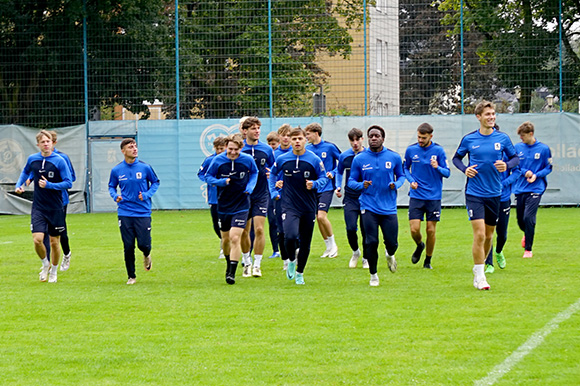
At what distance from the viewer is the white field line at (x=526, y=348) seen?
6117 mm

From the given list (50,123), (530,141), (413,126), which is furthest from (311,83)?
(530,141)

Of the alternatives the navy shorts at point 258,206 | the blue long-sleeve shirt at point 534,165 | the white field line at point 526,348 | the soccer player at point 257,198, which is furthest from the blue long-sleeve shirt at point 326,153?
the white field line at point 526,348

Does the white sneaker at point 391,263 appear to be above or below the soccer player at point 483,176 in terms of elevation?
below

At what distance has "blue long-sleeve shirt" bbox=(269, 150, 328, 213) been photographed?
36.4 ft

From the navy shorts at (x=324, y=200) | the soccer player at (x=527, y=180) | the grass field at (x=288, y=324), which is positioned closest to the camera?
the grass field at (x=288, y=324)

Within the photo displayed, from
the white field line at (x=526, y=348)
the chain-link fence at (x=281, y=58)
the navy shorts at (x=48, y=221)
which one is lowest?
the white field line at (x=526, y=348)

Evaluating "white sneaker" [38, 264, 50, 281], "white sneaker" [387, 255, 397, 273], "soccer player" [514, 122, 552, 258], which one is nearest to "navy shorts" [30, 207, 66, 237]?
"white sneaker" [38, 264, 50, 281]

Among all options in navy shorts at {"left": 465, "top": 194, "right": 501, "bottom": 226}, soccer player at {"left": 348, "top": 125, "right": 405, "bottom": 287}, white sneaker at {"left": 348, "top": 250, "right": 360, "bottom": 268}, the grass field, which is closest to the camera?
the grass field

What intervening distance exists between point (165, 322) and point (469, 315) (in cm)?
298

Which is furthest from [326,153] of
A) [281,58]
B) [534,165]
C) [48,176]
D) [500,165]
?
[281,58]

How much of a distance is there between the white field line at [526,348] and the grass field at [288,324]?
0.04 m

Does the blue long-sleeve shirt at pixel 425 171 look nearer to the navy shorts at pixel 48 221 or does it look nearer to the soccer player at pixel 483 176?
the soccer player at pixel 483 176

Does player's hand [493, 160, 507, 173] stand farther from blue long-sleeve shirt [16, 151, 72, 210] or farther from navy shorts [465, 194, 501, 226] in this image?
blue long-sleeve shirt [16, 151, 72, 210]

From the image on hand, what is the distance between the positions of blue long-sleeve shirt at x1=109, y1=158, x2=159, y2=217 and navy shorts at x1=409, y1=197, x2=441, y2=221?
3671mm
